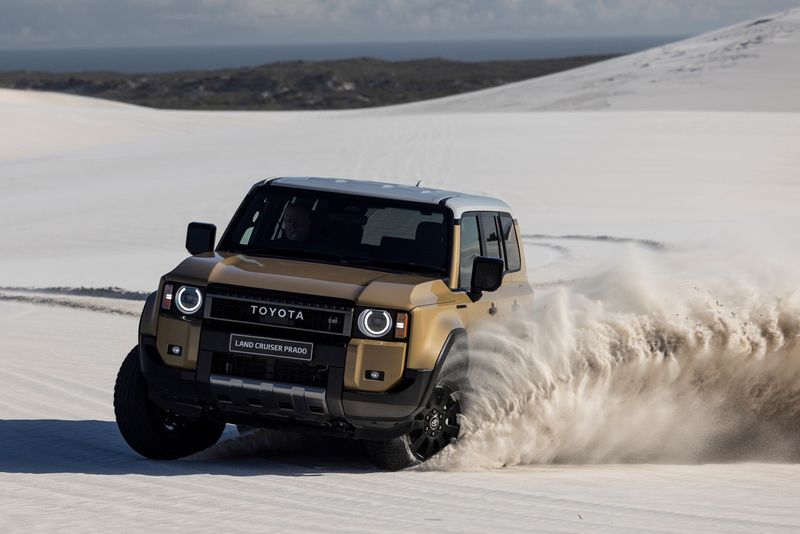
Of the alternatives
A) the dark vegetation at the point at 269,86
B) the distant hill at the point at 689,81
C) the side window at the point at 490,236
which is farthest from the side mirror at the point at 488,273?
the dark vegetation at the point at 269,86

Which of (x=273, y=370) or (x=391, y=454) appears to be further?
(x=391, y=454)

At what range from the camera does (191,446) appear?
7.96 meters

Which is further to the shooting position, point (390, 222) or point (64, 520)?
point (390, 222)

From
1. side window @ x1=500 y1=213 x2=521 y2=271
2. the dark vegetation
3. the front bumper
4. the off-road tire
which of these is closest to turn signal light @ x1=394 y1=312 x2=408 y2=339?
the front bumper

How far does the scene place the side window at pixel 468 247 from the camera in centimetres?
791

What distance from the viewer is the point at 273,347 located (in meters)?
6.98

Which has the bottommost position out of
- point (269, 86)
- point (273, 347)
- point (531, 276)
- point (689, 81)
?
point (269, 86)

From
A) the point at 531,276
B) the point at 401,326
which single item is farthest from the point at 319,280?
Answer: the point at 531,276

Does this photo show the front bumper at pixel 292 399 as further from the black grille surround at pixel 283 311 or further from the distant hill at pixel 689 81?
the distant hill at pixel 689 81

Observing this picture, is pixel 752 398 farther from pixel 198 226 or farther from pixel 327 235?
pixel 198 226

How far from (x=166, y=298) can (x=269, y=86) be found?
96.3 metres

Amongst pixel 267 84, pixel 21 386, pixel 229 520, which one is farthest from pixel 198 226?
pixel 267 84

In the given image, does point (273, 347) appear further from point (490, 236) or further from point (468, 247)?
point (490, 236)

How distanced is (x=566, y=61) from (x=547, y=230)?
11085cm
